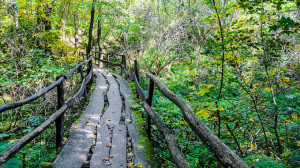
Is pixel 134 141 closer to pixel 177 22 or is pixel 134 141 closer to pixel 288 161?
pixel 288 161

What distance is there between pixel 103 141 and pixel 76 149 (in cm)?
52

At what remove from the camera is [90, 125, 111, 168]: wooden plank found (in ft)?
8.64

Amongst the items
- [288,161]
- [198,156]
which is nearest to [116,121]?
[198,156]

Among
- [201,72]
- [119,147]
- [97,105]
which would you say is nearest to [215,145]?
[119,147]

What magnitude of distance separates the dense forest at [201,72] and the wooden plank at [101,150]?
2.28 feet

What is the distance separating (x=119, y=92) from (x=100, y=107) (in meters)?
1.93

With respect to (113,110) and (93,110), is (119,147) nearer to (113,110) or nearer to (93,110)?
(113,110)

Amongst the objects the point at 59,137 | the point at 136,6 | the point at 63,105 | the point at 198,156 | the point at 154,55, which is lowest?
the point at 198,156

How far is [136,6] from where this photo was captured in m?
14.9

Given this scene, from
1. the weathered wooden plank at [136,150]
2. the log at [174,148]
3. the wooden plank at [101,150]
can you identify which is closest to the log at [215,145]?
the log at [174,148]

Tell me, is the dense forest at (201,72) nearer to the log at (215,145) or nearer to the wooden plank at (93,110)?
the wooden plank at (93,110)

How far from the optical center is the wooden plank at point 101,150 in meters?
2.63

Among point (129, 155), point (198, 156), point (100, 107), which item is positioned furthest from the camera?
point (100, 107)

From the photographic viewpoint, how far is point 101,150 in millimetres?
2996
